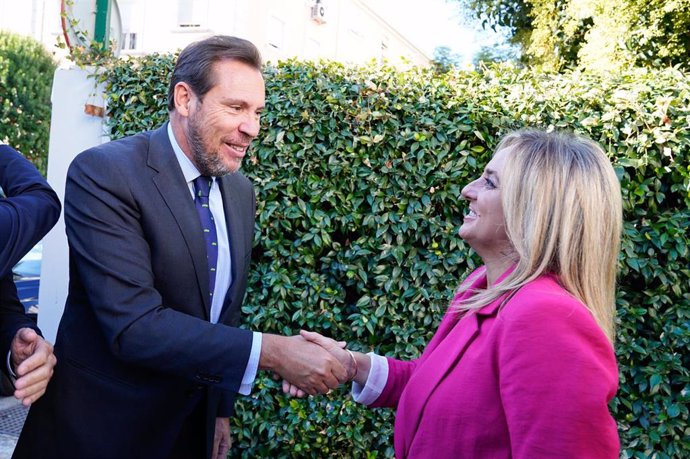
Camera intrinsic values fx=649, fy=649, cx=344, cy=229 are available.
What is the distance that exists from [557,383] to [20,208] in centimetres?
173

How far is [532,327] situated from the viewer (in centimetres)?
177

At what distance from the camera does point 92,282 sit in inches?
91.3

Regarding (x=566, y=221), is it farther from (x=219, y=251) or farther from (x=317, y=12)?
(x=317, y=12)

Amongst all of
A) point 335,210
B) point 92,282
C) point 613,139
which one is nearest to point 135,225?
point 92,282

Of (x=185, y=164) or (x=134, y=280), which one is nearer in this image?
(x=134, y=280)

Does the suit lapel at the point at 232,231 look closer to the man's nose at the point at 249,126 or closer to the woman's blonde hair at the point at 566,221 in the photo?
the man's nose at the point at 249,126

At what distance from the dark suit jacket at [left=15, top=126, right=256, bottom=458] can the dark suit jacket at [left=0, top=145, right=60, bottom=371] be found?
0.45 feet

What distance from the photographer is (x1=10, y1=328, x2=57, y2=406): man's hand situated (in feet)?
7.18

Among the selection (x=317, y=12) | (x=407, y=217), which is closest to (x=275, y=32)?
(x=317, y=12)

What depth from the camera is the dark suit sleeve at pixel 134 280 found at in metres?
2.29

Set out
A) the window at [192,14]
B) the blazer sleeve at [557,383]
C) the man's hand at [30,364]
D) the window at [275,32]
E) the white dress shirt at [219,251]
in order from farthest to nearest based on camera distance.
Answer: the window at [275,32], the window at [192,14], the white dress shirt at [219,251], the man's hand at [30,364], the blazer sleeve at [557,383]

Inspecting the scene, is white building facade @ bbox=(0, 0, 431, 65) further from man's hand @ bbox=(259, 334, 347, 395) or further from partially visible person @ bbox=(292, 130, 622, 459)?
partially visible person @ bbox=(292, 130, 622, 459)

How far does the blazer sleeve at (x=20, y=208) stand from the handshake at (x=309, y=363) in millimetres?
898

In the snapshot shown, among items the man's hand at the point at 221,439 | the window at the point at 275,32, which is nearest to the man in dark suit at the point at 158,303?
the man's hand at the point at 221,439
